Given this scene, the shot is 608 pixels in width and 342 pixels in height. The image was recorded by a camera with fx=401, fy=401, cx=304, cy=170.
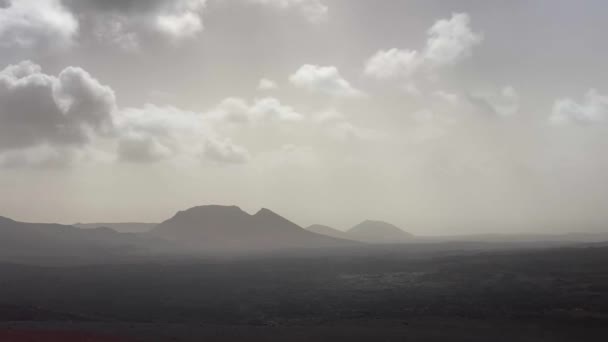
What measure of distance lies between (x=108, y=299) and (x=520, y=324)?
50475mm

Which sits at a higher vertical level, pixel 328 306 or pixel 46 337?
pixel 46 337

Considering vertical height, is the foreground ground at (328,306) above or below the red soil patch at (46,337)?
below

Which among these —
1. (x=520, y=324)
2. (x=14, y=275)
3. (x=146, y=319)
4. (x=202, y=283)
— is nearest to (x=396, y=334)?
(x=520, y=324)

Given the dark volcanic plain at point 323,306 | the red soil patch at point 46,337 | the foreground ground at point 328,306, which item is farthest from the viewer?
the foreground ground at point 328,306

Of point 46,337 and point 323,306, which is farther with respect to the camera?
point 323,306

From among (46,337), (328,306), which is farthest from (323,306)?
(46,337)

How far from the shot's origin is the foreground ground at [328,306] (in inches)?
1307

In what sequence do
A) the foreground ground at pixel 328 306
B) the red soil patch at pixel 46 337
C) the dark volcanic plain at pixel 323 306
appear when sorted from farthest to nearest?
the foreground ground at pixel 328 306 → the dark volcanic plain at pixel 323 306 → the red soil patch at pixel 46 337

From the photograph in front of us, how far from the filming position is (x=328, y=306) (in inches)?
1825

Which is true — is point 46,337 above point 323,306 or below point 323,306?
above

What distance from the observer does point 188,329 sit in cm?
3631

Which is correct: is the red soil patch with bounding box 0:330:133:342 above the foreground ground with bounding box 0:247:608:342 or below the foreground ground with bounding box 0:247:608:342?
above

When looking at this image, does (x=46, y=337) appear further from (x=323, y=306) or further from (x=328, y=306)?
(x=328, y=306)

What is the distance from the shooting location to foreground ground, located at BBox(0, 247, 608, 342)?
33188mm
